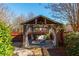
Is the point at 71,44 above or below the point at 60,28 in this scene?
below

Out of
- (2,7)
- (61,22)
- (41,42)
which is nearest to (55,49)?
(41,42)

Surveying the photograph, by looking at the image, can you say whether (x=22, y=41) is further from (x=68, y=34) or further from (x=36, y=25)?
(x=68, y=34)

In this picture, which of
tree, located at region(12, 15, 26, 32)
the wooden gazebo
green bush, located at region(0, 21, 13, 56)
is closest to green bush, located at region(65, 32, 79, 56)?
the wooden gazebo

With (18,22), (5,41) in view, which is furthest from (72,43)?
(5,41)

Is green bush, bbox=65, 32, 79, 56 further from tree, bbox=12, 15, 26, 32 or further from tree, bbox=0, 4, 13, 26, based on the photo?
tree, bbox=0, 4, 13, 26

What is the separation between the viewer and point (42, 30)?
2.31 metres

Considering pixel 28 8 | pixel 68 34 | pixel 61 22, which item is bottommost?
pixel 68 34

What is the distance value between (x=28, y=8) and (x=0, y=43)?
20.4 inches

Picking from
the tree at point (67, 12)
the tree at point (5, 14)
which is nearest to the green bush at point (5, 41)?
the tree at point (5, 14)

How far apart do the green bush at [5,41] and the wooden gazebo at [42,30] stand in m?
0.17

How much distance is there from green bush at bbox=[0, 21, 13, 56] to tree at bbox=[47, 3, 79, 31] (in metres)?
0.57

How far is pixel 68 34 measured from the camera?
2.28 meters

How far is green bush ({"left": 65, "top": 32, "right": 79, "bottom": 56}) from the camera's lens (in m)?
2.26

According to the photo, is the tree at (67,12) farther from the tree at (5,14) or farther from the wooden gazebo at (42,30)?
the tree at (5,14)
